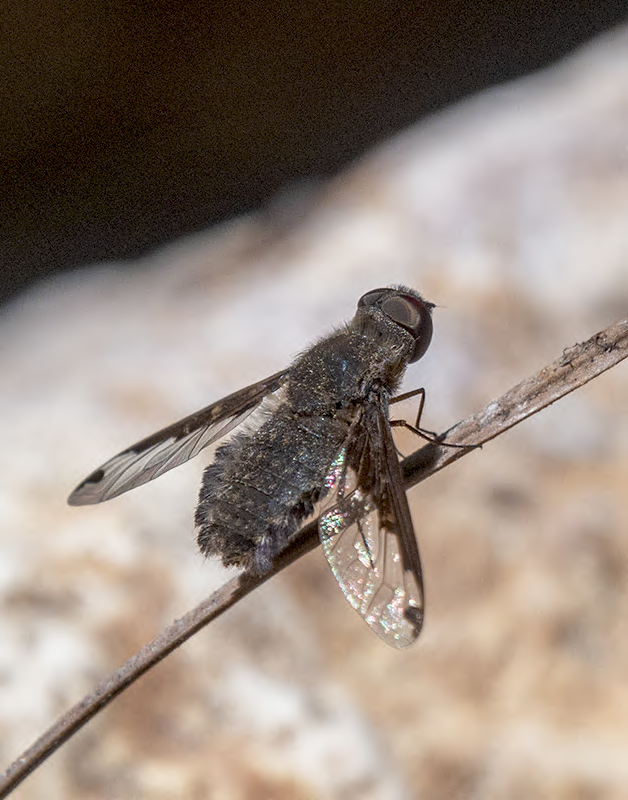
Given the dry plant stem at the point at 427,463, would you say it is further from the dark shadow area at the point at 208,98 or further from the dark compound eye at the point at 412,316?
the dark shadow area at the point at 208,98

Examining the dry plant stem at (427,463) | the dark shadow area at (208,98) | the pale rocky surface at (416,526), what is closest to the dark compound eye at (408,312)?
the dry plant stem at (427,463)

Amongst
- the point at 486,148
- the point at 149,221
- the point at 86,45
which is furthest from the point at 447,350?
the point at 86,45

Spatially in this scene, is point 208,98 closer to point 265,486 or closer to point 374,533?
point 265,486

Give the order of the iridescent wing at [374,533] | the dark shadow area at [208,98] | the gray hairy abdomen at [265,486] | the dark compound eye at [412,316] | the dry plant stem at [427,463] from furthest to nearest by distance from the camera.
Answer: the dark shadow area at [208,98], the dark compound eye at [412,316], the gray hairy abdomen at [265,486], the iridescent wing at [374,533], the dry plant stem at [427,463]

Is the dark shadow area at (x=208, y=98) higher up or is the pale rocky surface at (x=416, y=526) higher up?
the dark shadow area at (x=208, y=98)

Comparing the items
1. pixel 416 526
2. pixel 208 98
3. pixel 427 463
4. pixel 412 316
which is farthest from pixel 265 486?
pixel 208 98
